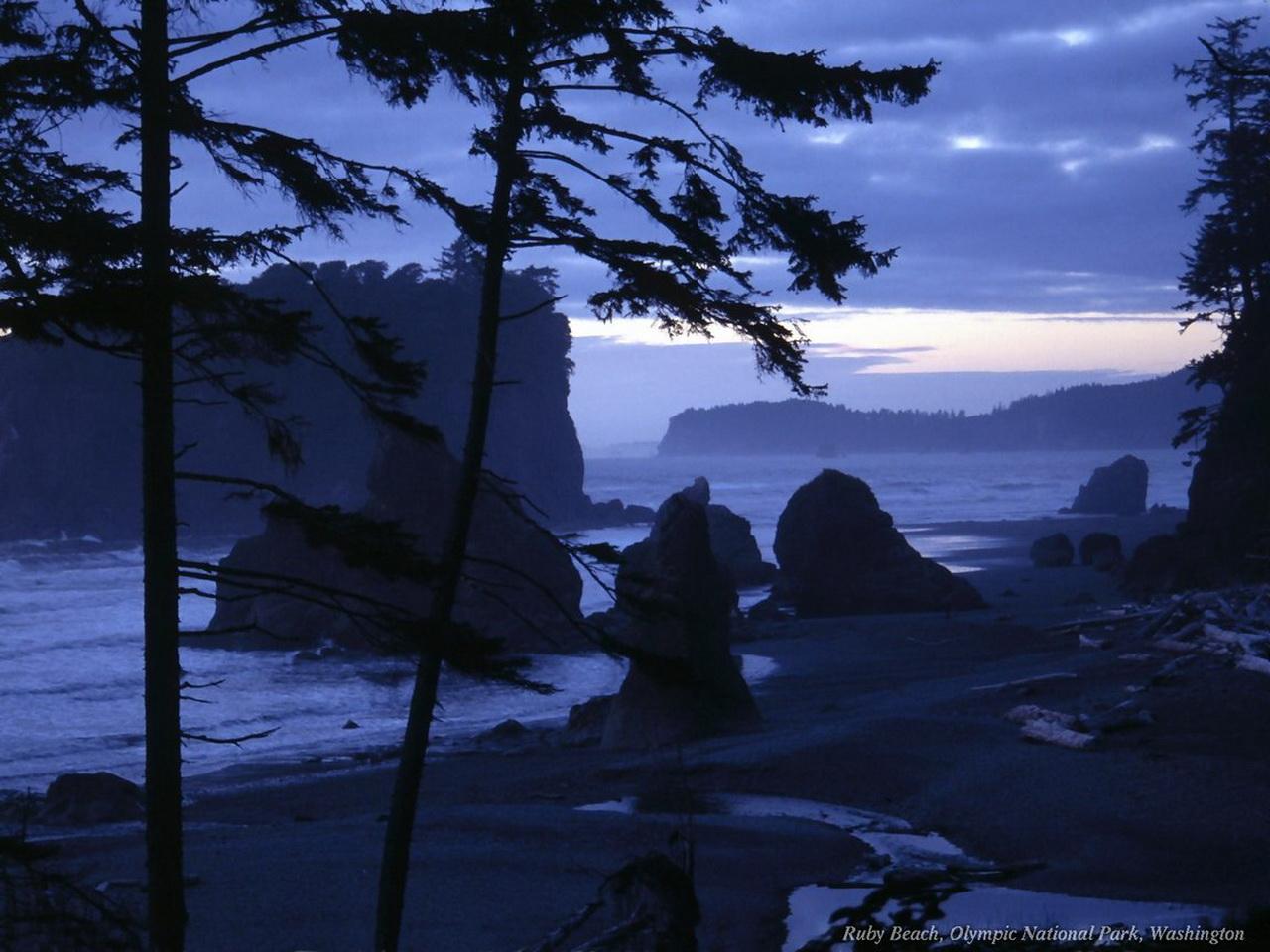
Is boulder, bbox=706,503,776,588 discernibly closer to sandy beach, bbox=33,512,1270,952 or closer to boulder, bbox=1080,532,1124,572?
boulder, bbox=1080,532,1124,572

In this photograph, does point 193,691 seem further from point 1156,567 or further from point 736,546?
point 736,546

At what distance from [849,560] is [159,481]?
32584mm

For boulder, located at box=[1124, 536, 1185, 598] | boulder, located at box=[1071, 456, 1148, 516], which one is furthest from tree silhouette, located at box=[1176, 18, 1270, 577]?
boulder, located at box=[1071, 456, 1148, 516]

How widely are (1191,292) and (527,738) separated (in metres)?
25.9

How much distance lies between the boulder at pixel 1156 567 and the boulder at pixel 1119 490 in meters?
52.5

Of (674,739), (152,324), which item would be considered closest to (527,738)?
(674,739)

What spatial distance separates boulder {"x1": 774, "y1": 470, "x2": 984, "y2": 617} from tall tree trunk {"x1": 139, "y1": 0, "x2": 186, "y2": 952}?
3120 centimetres

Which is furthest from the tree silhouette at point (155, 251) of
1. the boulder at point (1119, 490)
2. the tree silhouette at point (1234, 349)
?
the boulder at point (1119, 490)

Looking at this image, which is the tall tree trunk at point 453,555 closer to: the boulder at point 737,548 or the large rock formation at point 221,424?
the boulder at point 737,548

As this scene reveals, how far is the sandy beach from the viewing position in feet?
34.0

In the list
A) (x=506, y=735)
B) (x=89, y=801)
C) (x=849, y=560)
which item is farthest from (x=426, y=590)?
(x=89, y=801)

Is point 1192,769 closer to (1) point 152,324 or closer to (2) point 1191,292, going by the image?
(1) point 152,324

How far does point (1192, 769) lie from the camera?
42.8 ft

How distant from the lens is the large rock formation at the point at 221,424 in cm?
8781
